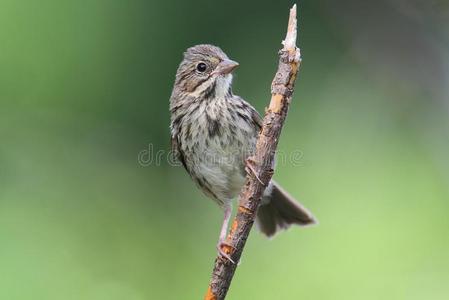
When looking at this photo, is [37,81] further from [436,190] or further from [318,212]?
[436,190]

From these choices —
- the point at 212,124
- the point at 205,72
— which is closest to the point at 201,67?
the point at 205,72

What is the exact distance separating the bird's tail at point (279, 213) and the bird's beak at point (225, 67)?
104cm

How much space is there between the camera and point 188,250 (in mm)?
5645

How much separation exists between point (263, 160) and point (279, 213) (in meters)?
2.26

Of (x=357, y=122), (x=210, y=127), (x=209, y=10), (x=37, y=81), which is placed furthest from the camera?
(x=357, y=122)

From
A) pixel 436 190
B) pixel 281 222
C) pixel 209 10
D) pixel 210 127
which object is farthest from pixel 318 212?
pixel 209 10

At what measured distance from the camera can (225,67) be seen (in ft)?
15.5

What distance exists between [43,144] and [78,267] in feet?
4.74

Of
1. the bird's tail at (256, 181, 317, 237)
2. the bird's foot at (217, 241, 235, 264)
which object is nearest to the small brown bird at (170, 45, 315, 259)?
the bird's tail at (256, 181, 317, 237)

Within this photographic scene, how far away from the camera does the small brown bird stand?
4.61 metres

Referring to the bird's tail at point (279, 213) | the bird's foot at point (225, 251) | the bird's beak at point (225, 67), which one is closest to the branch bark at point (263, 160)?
the bird's foot at point (225, 251)

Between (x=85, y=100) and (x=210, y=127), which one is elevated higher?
(x=85, y=100)

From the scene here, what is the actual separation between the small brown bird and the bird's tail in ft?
1.46

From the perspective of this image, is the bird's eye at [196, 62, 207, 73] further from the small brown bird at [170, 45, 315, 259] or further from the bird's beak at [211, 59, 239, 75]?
the bird's beak at [211, 59, 239, 75]
